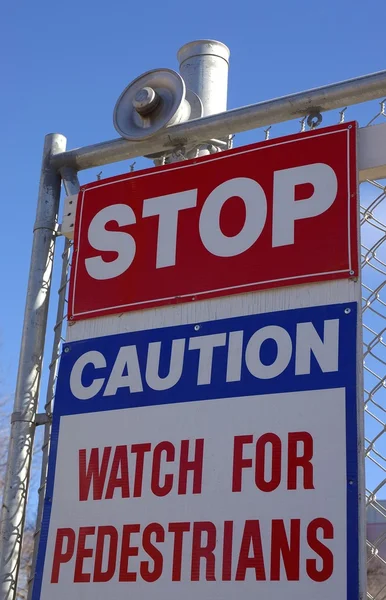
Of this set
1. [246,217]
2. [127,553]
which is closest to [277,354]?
[246,217]

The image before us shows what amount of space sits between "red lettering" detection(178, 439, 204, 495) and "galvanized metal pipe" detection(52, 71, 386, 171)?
39.8 inches

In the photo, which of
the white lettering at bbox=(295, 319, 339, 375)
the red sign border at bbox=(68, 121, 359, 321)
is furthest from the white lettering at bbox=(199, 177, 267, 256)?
the white lettering at bbox=(295, 319, 339, 375)

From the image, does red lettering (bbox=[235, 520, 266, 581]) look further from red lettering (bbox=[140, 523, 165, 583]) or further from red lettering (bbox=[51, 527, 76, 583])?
red lettering (bbox=[51, 527, 76, 583])

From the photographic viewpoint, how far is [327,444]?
2096 mm

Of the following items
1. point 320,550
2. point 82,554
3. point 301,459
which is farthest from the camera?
point 82,554

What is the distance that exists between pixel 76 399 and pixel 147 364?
0.26 metres

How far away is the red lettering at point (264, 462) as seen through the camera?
2141 millimetres

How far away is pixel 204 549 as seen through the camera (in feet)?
7.12

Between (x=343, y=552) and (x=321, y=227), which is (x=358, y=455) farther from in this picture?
(x=321, y=227)

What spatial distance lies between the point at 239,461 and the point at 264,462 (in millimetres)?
69

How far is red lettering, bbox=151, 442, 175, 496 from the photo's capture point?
90.4 inches

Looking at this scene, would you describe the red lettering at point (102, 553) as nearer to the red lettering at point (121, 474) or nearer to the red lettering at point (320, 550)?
the red lettering at point (121, 474)

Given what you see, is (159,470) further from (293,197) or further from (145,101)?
(145,101)

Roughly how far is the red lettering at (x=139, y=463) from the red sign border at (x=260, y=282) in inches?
16.7
